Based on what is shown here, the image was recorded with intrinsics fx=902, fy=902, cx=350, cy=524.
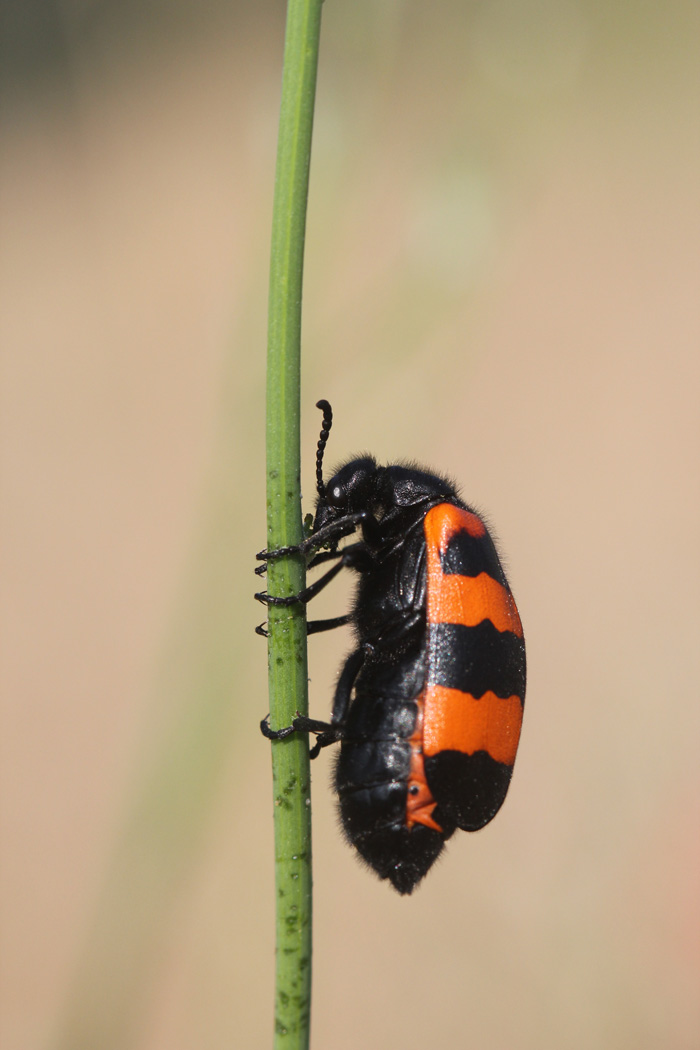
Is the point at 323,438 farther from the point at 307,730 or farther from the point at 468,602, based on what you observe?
the point at 307,730

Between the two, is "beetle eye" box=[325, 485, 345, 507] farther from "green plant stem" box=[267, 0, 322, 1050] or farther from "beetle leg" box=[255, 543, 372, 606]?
"green plant stem" box=[267, 0, 322, 1050]

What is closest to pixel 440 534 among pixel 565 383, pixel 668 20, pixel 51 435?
pixel 668 20

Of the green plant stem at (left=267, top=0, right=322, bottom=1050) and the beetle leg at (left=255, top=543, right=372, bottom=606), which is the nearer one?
the green plant stem at (left=267, top=0, right=322, bottom=1050)

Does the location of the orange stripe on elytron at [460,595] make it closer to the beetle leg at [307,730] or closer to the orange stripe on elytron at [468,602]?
the orange stripe on elytron at [468,602]

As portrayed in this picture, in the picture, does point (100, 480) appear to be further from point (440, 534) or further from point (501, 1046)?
point (440, 534)

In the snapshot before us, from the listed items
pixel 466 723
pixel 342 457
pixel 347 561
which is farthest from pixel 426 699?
pixel 342 457

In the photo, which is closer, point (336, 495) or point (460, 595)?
point (460, 595)

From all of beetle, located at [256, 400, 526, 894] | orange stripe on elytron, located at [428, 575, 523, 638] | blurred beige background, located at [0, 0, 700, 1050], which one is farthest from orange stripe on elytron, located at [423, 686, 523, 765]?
blurred beige background, located at [0, 0, 700, 1050]

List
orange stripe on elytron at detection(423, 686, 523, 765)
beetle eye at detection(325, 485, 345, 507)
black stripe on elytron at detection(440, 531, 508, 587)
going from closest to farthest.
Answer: orange stripe on elytron at detection(423, 686, 523, 765) < black stripe on elytron at detection(440, 531, 508, 587) < beetle eye at detection(325, 485, 345, 507)
